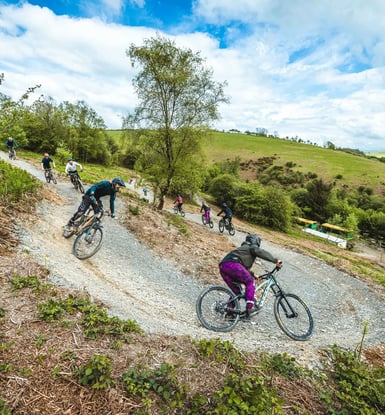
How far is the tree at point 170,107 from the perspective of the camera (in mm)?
17109

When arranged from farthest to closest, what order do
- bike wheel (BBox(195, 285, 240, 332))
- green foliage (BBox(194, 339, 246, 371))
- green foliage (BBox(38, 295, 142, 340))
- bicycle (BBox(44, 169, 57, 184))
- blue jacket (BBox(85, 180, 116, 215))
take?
bicycle (BBox(44, 169, 57, 184)), blue jacket (BBox(85, 180, 116, 215)), bike wheel (BBox(195, 285, 240, 332)), green foliage (BBox(38, 295, 142, 340)), green foliage (BBox(194, 339, 246, 371))

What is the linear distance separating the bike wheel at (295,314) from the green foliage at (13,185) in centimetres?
1002

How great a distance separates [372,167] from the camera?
86562 mm

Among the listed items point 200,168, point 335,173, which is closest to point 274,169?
point 335,173

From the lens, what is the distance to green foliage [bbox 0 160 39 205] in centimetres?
935

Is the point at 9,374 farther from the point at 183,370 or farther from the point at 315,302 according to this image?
the point at 315,302

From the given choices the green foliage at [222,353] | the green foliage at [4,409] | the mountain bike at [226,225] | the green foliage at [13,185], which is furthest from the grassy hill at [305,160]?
the green foliage at [4,409]

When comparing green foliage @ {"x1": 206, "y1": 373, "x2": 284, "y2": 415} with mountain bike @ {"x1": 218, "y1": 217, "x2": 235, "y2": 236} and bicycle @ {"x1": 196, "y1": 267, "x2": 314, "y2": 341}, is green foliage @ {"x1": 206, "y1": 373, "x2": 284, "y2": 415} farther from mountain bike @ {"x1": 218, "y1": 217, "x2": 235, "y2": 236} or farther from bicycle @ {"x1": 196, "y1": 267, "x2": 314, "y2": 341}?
mountain bike @ {"x1": 218, "y1": 217, "x2": 235, "y2": 236}

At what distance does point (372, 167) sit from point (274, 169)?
3710 cm

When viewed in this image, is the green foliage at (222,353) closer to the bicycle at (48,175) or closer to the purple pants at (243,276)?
the purple pants at (243,276)

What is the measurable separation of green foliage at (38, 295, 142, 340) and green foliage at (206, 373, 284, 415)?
192 centimetres

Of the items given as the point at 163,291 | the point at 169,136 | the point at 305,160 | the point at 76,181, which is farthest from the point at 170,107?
the point at 305,160

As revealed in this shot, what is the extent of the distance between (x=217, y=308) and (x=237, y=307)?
51 centimetres

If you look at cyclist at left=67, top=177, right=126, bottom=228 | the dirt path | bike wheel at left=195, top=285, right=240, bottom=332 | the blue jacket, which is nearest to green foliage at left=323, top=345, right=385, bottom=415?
the dirt path
